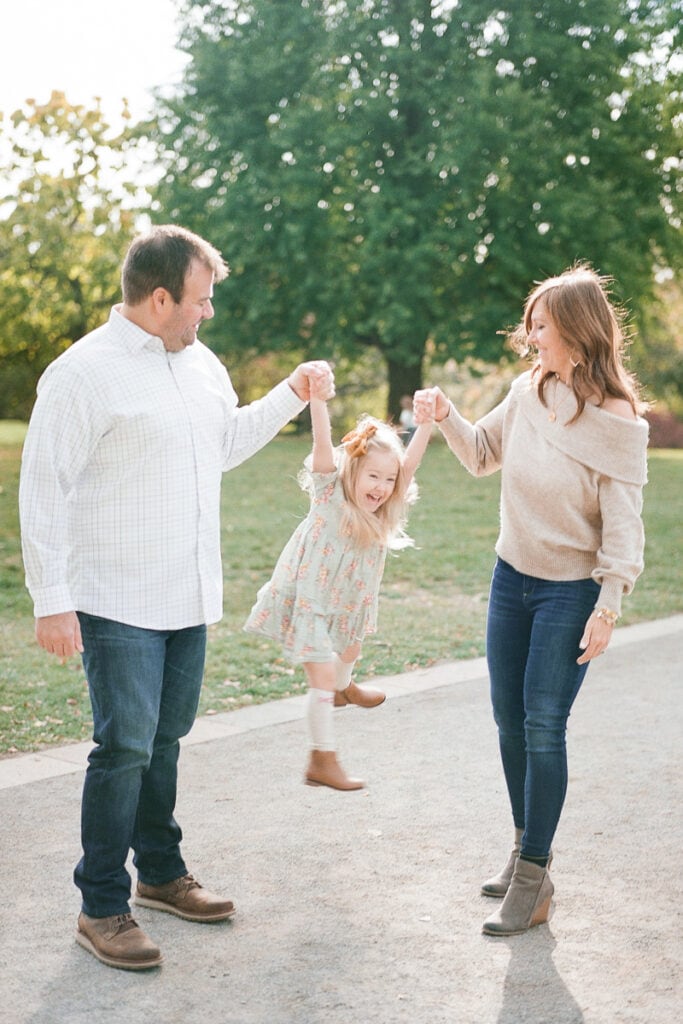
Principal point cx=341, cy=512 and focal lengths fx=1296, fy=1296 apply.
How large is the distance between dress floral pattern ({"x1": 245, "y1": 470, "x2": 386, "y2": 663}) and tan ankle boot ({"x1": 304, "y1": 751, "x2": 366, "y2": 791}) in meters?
0.35

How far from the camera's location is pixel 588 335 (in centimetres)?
398

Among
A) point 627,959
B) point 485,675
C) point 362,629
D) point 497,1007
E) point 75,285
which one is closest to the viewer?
point 497,1007

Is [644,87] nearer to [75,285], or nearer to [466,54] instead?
[466,54]

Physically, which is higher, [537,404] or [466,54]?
[466,54]

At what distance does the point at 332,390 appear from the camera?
4262 mm

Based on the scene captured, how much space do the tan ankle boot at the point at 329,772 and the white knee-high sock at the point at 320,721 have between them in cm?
2

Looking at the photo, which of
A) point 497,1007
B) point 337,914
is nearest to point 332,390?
point 337,914

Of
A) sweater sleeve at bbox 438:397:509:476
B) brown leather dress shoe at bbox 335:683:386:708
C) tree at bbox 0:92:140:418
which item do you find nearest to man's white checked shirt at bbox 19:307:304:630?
sweater sleeve at bbox 438:397:509:476

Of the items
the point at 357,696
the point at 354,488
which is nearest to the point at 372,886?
the point at 357,696

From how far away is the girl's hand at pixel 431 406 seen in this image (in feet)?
14.2

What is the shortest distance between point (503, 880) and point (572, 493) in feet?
4.38

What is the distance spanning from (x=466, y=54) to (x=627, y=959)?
25854mm

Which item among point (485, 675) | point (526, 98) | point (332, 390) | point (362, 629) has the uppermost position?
point (526, 98)

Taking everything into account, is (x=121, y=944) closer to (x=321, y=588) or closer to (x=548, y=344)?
(x=321, y=588)
